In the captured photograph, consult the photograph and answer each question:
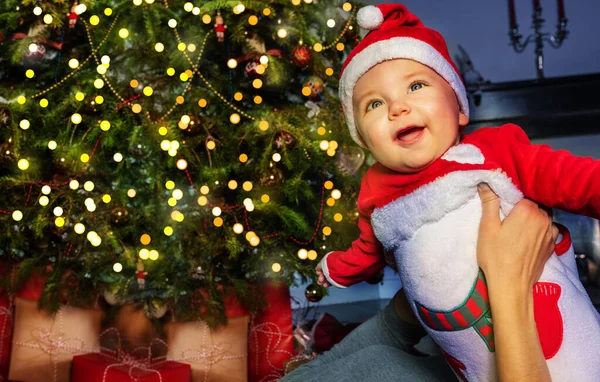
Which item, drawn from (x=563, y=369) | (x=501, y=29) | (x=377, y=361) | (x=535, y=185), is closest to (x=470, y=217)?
(x=535, y=185)

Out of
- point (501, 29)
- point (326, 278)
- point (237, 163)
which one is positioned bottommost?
point (326, 278)

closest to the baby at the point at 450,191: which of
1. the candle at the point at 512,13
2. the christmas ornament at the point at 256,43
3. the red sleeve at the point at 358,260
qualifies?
the red sleeve at the point at 358,260

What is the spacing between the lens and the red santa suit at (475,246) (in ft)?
2.35


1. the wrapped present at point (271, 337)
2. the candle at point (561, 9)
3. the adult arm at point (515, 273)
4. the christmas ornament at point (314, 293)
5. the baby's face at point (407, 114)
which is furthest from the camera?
the candle at point (561, 9)

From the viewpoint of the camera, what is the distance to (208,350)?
6.36 feet

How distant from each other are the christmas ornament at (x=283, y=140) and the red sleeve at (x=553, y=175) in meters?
0.98

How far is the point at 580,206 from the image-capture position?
0.72 meters

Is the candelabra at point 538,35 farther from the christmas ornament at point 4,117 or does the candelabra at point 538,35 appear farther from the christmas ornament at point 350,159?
the christmas ornament at point 4,117

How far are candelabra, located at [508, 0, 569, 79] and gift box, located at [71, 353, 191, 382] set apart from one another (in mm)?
2676

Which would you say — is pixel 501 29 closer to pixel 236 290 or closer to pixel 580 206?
pixel 236 290

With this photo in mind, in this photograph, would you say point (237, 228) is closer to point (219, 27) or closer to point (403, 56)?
point (219, 27)

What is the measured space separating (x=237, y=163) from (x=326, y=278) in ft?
2.87

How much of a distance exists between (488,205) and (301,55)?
116 centimetres

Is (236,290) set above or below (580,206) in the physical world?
below
